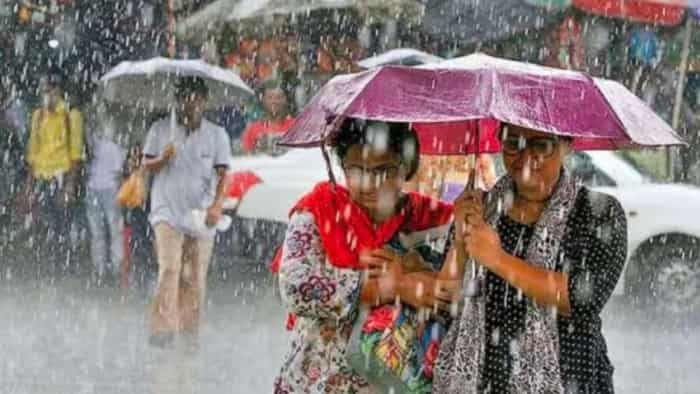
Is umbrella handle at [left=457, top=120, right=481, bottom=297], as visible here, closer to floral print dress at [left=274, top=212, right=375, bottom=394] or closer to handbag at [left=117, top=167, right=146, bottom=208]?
floral print dress at [left=274, top=212, right=375, bottom=394]

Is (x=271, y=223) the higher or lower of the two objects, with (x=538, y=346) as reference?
lower

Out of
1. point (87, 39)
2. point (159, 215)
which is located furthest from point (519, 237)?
point (87, 39)

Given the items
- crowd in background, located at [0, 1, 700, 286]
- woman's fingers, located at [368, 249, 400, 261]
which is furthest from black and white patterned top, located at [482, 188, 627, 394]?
crowd in background, located at [0, 1, 700, 286]

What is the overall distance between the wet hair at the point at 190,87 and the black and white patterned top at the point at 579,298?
5.94 metres

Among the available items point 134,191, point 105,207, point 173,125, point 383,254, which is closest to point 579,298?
Answer: point 383,254

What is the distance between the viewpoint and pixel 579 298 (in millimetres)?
3764

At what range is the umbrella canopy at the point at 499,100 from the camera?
3701 mm

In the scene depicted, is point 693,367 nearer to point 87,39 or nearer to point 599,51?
point 599,51

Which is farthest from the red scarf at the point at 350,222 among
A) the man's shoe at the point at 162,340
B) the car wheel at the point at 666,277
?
the car wheel at the point at 666,277

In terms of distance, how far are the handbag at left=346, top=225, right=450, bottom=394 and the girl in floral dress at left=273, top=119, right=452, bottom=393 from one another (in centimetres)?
5

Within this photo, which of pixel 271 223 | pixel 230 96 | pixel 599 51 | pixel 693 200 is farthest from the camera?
pixel 599 51

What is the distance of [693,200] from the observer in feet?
41.7

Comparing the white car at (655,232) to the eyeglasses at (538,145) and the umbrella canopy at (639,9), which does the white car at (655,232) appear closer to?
the umbrella canopy at (639,9)

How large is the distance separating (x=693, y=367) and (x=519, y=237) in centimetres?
646
